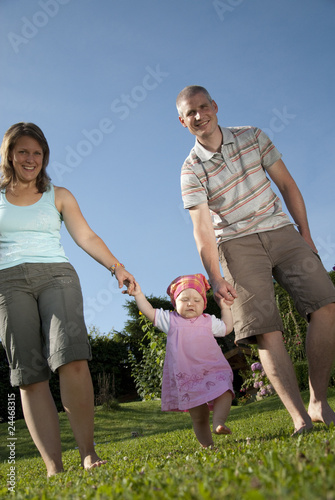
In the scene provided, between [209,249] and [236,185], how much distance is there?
0.55 m

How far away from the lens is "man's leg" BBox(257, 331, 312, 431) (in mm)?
3016

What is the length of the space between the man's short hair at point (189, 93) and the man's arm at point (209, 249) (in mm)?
858

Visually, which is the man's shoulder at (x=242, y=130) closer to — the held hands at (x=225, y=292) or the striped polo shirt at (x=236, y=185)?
the striped polo shirt at (x=236, y=185)

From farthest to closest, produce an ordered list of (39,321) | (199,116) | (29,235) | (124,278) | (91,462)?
1. (199,116)
2. (124,278)
3. (29,235)
4. (39,321)
5. (91,462)

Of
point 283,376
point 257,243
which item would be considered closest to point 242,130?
point 257,243

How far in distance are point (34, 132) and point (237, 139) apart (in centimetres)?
155

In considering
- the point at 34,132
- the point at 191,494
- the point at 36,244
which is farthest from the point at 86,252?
the point at 191,494

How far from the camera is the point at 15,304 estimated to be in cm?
305

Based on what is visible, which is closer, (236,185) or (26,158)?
(26,158)

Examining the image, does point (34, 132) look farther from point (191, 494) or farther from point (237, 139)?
point (191, 494)

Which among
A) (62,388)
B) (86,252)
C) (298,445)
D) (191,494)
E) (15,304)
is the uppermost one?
(86,252)

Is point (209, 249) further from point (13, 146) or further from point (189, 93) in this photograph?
point (13, 146)

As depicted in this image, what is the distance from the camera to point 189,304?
376cm

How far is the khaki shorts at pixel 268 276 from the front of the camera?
3.32 meters
